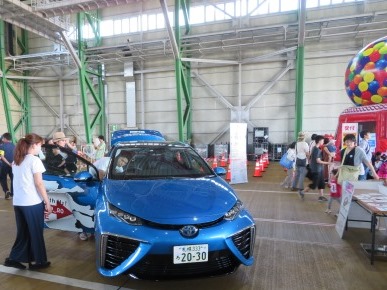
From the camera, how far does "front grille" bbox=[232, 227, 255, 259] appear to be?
257 centimetres

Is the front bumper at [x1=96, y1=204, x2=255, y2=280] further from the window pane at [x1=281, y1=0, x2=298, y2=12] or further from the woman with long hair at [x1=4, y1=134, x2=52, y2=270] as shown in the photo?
the window pane at [x1=281, y1=0, x2=298, y2=12]

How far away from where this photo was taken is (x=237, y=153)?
8.96 meters

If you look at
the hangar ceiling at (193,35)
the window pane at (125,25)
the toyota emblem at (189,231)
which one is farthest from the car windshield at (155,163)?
the window pane at (125,25)

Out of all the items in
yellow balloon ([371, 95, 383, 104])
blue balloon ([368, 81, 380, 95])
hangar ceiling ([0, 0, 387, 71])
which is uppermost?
hangar ceiling ([0, 0, 387, 71])

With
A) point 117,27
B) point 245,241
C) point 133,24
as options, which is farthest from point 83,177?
point 117,27

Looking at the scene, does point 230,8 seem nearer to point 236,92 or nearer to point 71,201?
point 236,92

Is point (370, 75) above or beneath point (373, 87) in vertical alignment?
above

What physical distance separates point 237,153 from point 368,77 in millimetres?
3979

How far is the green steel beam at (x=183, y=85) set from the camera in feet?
44.6

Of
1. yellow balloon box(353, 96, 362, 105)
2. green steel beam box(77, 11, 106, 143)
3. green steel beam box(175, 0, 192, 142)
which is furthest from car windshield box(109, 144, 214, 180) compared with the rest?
green steel beam box(77, 11, 106, 143)

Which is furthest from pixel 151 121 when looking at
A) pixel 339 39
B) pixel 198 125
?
pixel 339 39

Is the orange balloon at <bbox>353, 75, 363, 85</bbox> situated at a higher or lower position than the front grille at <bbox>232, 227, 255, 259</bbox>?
higher

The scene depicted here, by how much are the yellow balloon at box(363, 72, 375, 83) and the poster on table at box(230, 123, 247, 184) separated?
3577mm

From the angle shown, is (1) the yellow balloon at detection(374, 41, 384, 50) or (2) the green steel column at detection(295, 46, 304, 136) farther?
(2) the green steel column at detection(295, 46, 304, 136)
